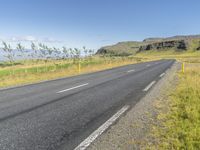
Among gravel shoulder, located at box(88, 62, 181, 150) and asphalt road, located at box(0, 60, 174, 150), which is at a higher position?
asphalt road, located at box(0, 60, 174, 150)

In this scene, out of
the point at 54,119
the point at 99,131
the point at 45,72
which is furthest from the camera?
the point at 45,72

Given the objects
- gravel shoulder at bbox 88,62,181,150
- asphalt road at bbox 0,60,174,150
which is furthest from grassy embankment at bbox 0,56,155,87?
gravel shoulder at bbox 88,62,181,150

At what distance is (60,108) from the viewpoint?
700cm

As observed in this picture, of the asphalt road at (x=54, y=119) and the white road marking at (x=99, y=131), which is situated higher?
the asphalt road at (x=54, y=119)

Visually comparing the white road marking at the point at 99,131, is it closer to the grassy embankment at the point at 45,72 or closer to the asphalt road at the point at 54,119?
the asphalt road at the point at 54,119

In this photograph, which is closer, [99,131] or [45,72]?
[99,131]

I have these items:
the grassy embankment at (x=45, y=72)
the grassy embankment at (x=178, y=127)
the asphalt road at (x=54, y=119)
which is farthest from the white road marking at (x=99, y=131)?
the grassy embankment at (x=45, y=72)

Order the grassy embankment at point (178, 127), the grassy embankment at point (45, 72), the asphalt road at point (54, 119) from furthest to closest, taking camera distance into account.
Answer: the grassy embankment at point (45, 72), the asphalt road at point (54, 119), the grassy embankment at point (178, 127)

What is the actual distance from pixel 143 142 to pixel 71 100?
442 cm

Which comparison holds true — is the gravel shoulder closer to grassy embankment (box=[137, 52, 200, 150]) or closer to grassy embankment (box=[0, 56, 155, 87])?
grassy embankment (box=[137, 52, 200, 150])

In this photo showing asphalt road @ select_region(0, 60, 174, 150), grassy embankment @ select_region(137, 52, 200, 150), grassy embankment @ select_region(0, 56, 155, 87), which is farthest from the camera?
grassy embankment @ select_region(0, 56, 155, 87)

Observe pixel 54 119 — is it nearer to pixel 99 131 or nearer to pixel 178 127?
pixel 99 131

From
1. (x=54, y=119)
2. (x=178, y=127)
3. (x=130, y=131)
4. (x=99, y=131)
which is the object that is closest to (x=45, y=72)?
(x=54, y=119)

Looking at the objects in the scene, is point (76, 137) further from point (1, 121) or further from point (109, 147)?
point (1, 121)
